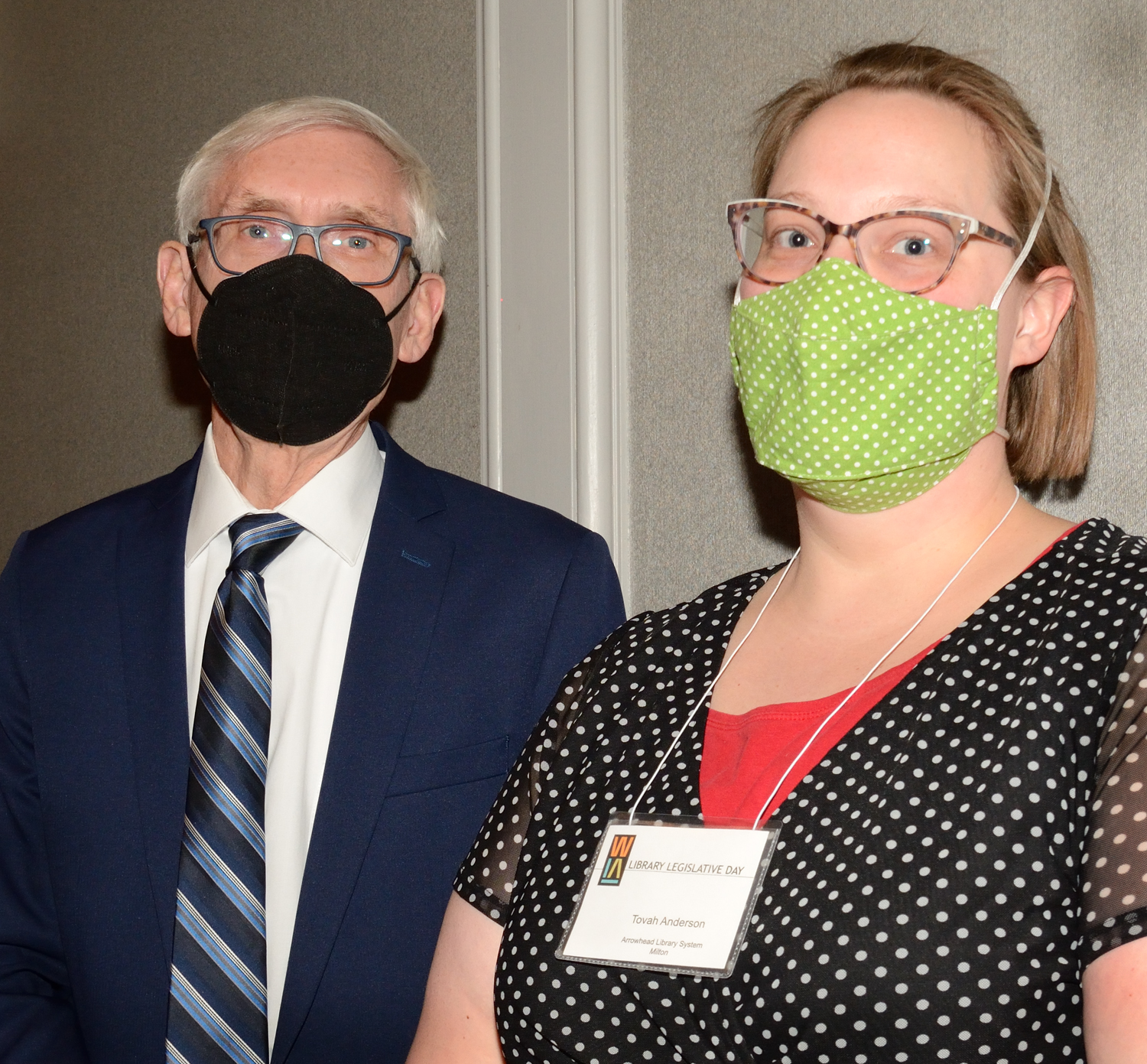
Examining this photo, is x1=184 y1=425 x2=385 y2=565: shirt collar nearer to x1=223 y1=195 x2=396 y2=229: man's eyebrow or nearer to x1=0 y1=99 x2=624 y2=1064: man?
x1=0 y1=99 x2=624 y2=1064: man

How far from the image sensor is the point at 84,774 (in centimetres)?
160

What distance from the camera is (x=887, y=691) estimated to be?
3.78 feet

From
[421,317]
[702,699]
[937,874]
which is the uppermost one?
[421,317]

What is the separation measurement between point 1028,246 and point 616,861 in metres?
0.73

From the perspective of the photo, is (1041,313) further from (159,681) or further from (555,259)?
(159,681)

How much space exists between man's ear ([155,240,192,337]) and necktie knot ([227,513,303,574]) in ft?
1.11

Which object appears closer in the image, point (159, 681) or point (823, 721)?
point (823, 721)

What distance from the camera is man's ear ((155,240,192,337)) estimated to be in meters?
1.81

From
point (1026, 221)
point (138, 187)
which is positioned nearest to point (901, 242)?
point (1026, 221)

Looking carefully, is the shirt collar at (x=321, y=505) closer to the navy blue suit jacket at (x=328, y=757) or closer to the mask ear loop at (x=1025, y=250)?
the navy blue suit jacket at (x=328, y=757)

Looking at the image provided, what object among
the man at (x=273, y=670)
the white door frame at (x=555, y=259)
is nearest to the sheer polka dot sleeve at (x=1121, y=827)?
the man at (x=273, y=670)

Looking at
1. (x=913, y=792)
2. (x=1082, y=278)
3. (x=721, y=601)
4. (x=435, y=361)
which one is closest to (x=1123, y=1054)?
(x=913, y=792)

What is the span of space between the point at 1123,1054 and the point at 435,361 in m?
A: 1.60

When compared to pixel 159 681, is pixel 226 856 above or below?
below
